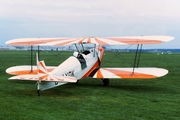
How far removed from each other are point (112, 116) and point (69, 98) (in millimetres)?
2540

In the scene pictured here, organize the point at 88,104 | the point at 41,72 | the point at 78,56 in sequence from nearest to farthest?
1. the point at 88,104
2. the point at 41,72
3. the point at 78,56

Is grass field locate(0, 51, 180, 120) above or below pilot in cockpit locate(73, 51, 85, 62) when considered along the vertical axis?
below

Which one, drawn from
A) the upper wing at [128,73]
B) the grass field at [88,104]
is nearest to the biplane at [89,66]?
the upper wing at [128,73]

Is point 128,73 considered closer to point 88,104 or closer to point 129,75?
point 129,75

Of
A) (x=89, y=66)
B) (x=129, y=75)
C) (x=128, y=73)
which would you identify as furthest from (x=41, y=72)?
(x=128, y=73)

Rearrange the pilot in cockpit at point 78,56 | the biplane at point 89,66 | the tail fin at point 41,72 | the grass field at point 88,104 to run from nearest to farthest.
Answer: the grass field at point 88,104
the tail fin at point 41,72
the biplane at point 89,66
the pilot in cockpit at point 78,56

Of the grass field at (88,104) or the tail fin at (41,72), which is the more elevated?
the tail fin at (41,72)

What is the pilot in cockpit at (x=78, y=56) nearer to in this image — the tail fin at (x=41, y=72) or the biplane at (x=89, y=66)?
the biplane at (x=89, y=66)

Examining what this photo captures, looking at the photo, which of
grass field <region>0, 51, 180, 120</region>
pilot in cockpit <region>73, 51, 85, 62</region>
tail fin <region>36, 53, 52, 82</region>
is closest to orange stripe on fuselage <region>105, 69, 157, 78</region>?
grass field <region>0, 51, 180, 120</region>

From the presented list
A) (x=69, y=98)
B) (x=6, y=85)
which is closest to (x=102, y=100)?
(x=69, y=98)

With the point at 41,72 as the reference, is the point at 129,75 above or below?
below

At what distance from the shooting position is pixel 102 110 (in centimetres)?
764

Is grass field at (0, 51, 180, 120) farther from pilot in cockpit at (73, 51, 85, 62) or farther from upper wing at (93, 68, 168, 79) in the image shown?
pilot in cockpit at (73, 51, 85, 62)

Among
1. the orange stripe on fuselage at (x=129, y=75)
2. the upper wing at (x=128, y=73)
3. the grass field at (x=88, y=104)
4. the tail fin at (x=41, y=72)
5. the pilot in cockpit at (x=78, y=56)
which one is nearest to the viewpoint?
the grass field at (x=88, y=104)
